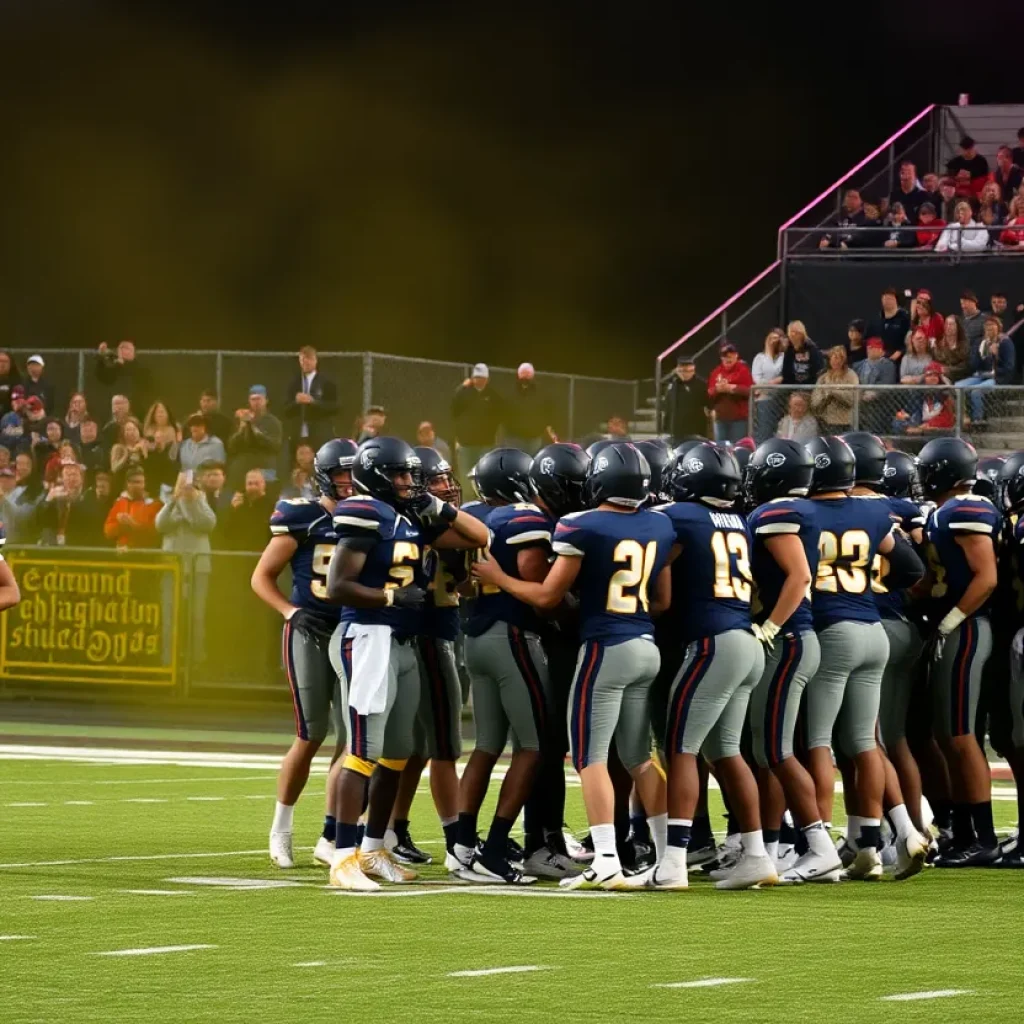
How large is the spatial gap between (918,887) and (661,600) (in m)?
1.67

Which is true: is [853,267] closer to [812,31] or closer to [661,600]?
[812,31]

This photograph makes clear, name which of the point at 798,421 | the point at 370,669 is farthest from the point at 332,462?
the point at 798,421

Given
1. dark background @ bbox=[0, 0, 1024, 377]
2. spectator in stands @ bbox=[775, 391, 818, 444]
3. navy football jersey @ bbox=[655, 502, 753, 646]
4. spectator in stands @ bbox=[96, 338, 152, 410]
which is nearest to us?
navy football jersey @ bbox=[655, 502, 753, 646]

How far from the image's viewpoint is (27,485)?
2086cm

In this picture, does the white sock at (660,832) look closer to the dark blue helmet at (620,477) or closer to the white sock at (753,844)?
the white sock at (753,844)

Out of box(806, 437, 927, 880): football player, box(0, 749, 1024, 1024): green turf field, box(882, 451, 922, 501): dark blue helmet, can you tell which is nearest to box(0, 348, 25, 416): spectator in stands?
box(0, 749, 1024, 1024): green turf field

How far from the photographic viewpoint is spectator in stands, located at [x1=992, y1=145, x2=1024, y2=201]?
23.0m

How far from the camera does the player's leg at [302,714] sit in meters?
9.95

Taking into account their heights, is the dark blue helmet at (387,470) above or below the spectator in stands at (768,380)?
below

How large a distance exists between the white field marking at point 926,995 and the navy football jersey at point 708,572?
110 inches

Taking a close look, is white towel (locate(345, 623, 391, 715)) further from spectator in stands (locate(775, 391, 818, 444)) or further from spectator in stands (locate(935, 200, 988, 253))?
spectator in stands (locate(935, 200, 988, 253))

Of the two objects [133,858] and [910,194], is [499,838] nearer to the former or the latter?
[133,858]

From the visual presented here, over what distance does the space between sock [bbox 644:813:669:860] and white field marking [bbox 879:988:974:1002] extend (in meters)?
2.60

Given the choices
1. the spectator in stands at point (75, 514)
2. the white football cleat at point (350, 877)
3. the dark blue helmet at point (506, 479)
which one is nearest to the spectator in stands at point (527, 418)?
the spectator in stands at point (75, 514)
